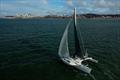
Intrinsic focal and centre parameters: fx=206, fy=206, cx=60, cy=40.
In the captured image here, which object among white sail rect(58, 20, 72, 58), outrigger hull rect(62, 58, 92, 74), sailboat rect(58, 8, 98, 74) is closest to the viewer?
outrigger hull rect(62, 58, 92, 74)

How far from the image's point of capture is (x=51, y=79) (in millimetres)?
40781

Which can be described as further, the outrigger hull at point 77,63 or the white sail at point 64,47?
the white sail at point 64,47

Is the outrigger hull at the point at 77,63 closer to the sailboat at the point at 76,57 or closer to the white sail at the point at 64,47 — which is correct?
the sailboat at the point at 76,57

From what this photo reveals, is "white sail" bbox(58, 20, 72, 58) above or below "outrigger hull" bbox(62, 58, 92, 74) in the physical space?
above

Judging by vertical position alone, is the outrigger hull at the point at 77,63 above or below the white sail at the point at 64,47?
below

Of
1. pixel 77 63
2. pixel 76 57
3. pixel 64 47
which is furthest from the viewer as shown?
pixel 64 47

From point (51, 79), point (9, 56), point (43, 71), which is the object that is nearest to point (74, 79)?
point (51, 79)

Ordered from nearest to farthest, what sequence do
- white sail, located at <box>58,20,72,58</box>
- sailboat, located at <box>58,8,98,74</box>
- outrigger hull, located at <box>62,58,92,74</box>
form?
outrigger hull, located at <box>62,58,92,74</box> → sailboat, located at <box>58,8,98,74</box> → white sail, located at <box>58,20,72,58</box>

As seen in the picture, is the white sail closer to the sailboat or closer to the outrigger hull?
the sailboat

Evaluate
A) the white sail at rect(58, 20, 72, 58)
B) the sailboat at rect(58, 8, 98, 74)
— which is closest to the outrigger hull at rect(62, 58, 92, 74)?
the sailboat at rect(58, 8, 98, 74)

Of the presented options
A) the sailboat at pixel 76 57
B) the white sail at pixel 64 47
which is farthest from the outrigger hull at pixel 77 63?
the white sail at pixel 64 47

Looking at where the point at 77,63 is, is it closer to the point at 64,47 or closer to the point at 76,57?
the point at 76,57

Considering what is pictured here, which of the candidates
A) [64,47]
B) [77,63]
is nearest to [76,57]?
[77,63]

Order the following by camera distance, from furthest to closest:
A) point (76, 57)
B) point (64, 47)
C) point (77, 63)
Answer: point (64, 47) → point (76, 57) → point (77, 63)
